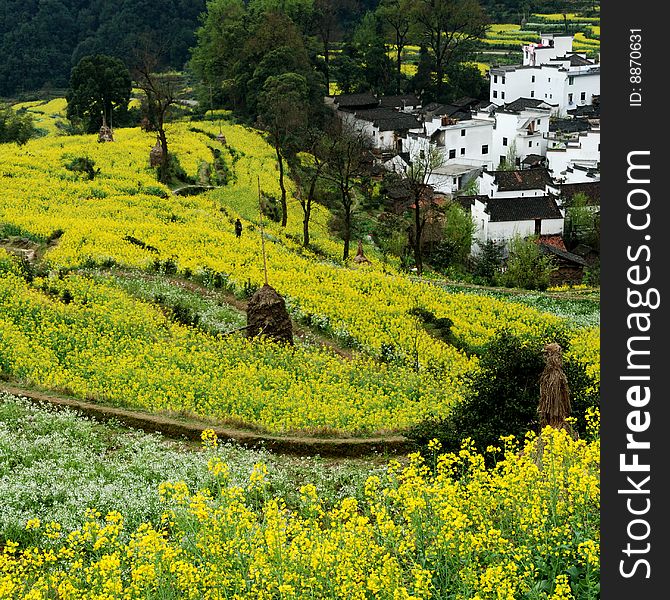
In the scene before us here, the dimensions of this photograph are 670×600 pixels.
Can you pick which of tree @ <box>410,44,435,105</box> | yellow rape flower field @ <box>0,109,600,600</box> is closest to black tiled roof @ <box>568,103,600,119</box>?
tree @ <box>410,44,435,105</box>

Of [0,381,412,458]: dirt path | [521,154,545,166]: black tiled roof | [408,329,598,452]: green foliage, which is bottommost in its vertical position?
[521,154,545,166]: black tiled roof

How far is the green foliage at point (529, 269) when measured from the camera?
41.5 m

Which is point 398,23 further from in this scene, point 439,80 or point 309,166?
point 309,166

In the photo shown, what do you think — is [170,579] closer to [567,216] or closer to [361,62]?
[567,216]

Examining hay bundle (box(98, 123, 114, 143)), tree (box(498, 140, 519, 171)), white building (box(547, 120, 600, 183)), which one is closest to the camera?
hay bundle (box(98, 123, 114, 143))

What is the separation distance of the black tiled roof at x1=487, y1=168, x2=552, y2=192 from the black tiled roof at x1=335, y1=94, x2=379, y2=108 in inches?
945

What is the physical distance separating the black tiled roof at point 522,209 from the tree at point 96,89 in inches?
940

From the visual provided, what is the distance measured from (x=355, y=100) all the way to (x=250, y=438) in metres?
64.6

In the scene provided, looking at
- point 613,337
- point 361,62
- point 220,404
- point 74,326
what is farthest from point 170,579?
point 361,62

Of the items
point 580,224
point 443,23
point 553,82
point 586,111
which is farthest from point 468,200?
point 443,23

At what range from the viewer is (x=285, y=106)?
55156 mm

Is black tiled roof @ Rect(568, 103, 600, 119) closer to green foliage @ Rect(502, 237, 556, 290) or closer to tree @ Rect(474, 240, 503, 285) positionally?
tree @ Rect(474, 240, 503, 285)

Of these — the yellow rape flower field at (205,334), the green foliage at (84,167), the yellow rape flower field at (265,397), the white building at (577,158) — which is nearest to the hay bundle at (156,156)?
the yellow rape flower field at (265,397)

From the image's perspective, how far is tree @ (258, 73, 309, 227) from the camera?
54203mm
